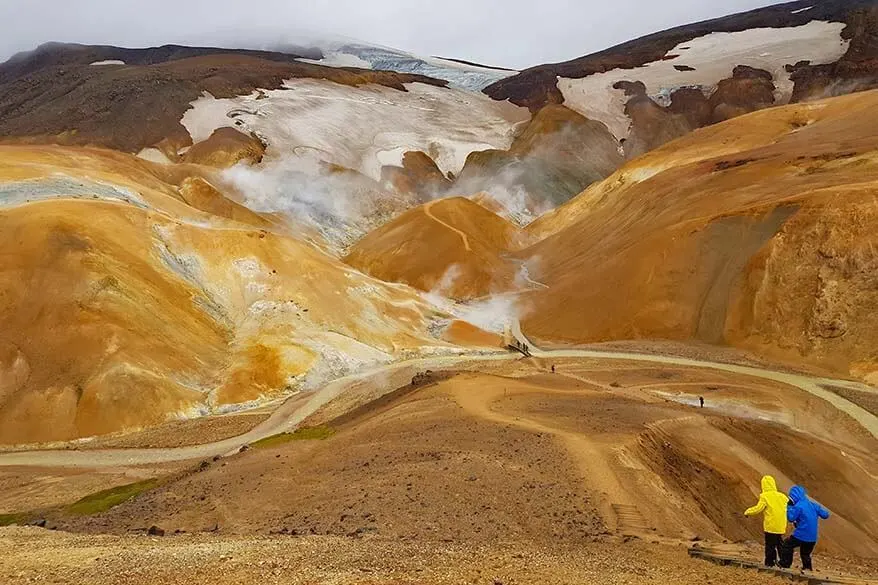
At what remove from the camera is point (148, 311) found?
Result: 46.0 meters

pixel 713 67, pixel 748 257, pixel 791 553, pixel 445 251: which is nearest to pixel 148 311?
pixel 445 251

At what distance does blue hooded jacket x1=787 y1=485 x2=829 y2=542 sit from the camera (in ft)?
43.0

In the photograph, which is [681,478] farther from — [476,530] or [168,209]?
[168,209]

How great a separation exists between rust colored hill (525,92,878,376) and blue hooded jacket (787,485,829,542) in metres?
32.9

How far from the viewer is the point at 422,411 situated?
97.6 ft

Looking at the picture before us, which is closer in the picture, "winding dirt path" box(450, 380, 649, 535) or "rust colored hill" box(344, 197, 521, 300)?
"winding dirt path" box(450, 380, 649, 535)

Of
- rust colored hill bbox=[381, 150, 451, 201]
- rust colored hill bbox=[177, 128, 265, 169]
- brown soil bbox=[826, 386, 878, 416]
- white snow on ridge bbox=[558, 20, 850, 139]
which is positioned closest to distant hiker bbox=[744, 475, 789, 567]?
brown soil bbox=[826, 386, 878, 416]

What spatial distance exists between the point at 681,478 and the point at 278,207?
252 ft

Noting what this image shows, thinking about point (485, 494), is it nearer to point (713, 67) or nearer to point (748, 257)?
point (748, 257)

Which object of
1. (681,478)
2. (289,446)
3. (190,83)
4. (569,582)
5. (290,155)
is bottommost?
(289,446)

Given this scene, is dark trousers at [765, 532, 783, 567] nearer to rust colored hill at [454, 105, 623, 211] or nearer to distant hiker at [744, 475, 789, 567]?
distant hiker at [744, 475, 789, 567]

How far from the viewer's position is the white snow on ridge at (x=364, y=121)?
355 feet

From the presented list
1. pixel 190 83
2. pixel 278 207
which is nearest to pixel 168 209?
pixel 278 207

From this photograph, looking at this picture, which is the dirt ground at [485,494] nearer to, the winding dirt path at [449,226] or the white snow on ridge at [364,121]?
the winding dirt path at [449,226]
